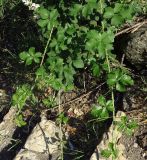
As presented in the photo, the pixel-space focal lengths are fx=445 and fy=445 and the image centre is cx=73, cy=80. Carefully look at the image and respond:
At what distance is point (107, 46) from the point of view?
8.24 ft

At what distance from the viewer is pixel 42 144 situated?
10.8 feet

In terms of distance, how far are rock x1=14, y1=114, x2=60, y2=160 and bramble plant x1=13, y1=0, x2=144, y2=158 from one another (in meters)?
0.30

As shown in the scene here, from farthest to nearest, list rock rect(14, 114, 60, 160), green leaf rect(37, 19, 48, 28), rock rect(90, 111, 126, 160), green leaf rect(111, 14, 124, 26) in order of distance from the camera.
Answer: rock rect(14, 114, 60, 160) < rock rect(90, 111, 126, 160) < green leaf rect(37, 19, 48, 28) < green leaf rect(111, 14, 124, 26)

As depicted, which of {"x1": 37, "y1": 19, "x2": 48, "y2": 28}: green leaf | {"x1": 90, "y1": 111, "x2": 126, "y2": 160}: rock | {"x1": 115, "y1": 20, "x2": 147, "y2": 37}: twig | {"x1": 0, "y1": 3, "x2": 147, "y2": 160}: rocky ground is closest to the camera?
{"x1": 37, "y1": 19, "x2": 48, "y2": 28}: green leaf

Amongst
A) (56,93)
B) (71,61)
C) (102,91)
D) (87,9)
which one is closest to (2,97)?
(56,93)

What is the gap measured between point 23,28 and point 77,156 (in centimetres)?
163

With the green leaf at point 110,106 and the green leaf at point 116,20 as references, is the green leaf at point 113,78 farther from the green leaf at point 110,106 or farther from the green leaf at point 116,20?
the green leaf at point 116,20

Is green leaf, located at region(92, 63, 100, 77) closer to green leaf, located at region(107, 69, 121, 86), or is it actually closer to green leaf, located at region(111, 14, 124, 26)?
green leaf, located at region(107, 69, 121, 86)

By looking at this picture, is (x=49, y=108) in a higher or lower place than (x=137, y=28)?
lower

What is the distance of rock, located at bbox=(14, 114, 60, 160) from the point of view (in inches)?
128

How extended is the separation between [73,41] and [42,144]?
34.1 inches

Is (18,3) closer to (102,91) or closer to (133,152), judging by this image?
(102,91)

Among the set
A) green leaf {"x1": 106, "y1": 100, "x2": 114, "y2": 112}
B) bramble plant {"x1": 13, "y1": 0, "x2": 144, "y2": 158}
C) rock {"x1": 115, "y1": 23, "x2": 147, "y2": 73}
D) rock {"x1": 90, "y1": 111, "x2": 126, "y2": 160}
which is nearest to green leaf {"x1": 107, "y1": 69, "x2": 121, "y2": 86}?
bramble plant {"x1": 13, "y1": 0, "x2": 144, "y2": 158}

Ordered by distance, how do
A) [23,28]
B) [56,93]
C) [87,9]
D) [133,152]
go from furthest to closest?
[23,28]
[56,93]
[133,152]
[87,9]
